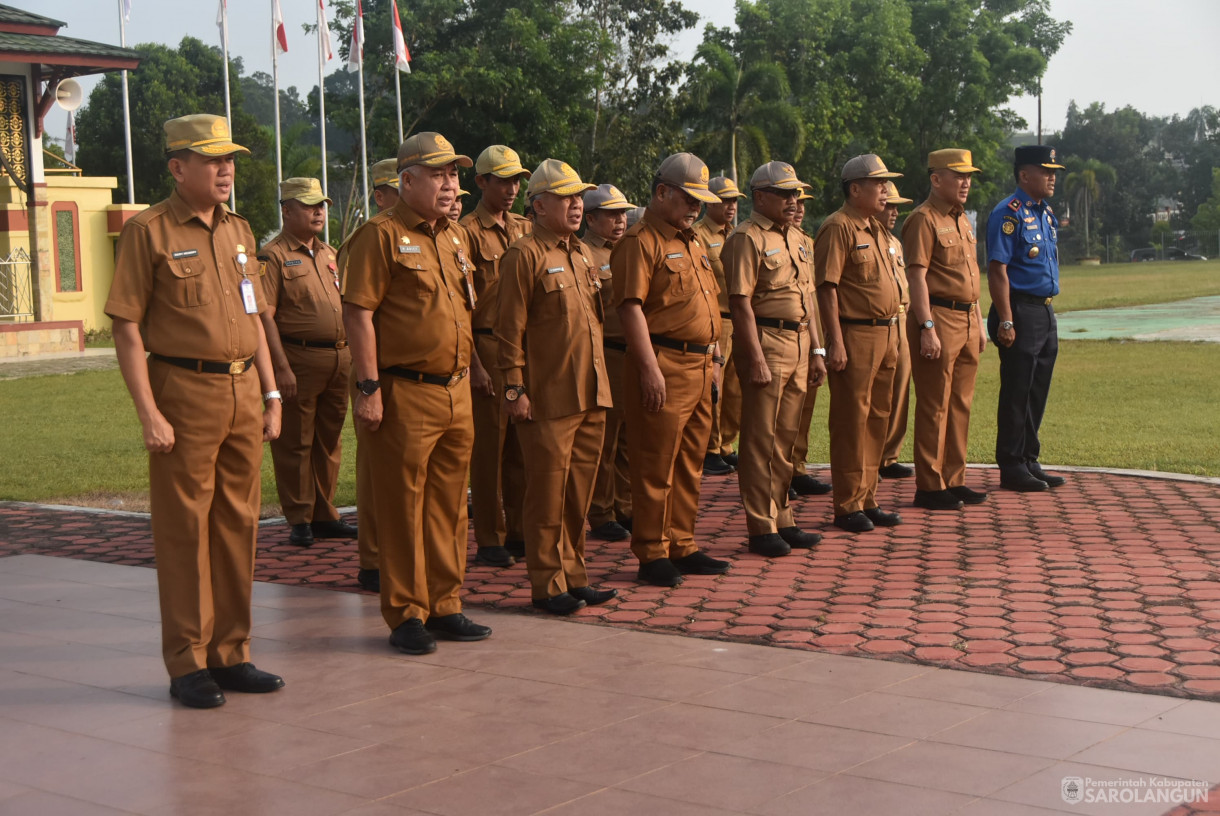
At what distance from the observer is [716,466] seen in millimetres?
10797

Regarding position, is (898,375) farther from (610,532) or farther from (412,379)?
(412,379)

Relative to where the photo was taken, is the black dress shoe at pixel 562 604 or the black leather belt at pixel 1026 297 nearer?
the black dress shoe at pixel 562 604

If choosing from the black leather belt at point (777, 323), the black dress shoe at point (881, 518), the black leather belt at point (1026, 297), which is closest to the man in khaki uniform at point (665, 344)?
the black leather belt at point (777, 323)

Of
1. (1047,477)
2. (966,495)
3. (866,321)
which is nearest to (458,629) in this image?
(866,321)

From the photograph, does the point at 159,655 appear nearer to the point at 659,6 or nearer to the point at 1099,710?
the point at 1099,710

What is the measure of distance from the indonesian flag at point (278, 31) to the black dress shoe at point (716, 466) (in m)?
29.6

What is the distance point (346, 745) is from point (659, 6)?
4417 cm

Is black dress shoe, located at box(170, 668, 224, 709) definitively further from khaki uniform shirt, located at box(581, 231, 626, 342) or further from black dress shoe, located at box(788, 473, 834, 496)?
black dress shoe, located at box(788, 473, 834, 496)

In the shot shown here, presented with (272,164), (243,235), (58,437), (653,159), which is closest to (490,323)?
(243,235)

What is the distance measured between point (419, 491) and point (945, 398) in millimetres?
4341

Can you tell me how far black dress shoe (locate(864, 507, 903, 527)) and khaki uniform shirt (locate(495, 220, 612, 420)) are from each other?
8.51ft

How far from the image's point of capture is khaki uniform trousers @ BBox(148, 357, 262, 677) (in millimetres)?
5078

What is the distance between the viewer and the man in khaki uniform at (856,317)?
8.23m

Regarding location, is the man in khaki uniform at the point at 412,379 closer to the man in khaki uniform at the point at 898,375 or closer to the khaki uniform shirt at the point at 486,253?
the khaki uniform shirt at the point at 486,253
